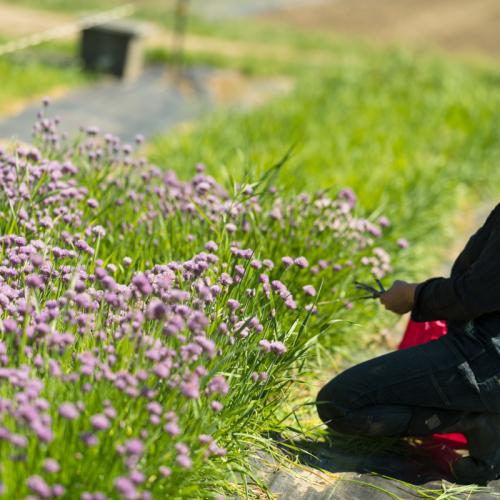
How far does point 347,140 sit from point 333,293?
4104 millimetres

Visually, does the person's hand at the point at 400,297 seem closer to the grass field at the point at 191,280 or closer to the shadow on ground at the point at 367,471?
the grass field at the point at 191,280

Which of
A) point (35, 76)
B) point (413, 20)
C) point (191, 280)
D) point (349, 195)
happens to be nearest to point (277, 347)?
point (191, 280)

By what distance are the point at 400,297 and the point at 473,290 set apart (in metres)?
0.36

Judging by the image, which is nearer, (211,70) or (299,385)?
Result: (299,385)

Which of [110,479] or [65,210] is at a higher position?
[65,210]

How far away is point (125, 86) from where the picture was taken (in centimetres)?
1123

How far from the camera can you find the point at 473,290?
312 centimetres

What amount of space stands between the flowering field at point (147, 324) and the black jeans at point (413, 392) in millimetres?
221

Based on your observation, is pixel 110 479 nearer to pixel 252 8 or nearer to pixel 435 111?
pixel 435 111

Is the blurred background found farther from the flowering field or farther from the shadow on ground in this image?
the shadow on ground

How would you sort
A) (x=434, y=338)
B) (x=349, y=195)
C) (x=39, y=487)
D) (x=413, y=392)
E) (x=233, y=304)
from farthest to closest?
(x=349, y=195), (x=434, y=338), (x=413, y=392), (x=233, y=304), (x=39, y=487)

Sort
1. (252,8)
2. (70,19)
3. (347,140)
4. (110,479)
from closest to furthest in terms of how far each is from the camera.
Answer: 1. (110,479)
2. (347,140)
3. (70,19)
4. (252,8)

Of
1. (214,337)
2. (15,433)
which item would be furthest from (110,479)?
(214,337)

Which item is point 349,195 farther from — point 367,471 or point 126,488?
point 126,488
